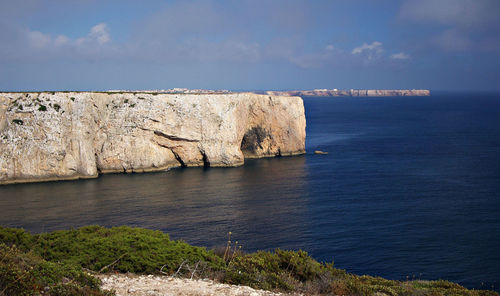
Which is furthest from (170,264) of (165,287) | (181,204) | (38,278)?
(181,204)

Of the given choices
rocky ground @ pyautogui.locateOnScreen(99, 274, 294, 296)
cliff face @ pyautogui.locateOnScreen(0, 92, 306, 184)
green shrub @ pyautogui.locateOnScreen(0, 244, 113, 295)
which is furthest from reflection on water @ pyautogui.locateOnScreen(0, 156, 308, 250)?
green shrub @ pyautogui.locateOnScreen(0, 244, 113, 295)

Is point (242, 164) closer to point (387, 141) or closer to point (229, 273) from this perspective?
point (387, 141)

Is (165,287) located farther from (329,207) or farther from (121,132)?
(121,132)

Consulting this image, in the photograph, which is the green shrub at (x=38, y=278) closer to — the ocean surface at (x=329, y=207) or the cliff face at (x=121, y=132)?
the ocean surface at (x=329, y=207)

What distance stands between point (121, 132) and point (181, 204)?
58.6 feet

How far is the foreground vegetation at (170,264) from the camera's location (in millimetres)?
12512

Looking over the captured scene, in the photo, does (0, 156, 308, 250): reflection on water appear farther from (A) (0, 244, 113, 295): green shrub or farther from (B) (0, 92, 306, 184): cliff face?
(A) (0, 244, 113, 295): green shrub

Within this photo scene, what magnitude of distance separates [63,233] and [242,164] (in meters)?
40.7

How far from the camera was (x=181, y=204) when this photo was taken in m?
38.0

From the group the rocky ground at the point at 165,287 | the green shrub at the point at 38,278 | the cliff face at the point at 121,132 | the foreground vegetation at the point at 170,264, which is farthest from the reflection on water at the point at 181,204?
the green shrub at the point at 38,278

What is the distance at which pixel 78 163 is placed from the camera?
49.2m

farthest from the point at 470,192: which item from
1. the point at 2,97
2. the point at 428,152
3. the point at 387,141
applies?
the point at 2,97

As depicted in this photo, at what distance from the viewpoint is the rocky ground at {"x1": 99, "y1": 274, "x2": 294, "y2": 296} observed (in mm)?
12266

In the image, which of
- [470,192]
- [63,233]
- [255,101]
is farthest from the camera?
[255,101]
